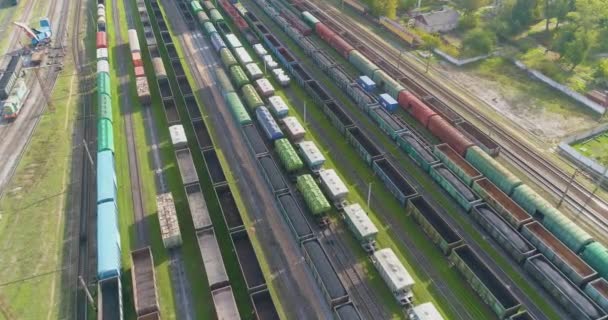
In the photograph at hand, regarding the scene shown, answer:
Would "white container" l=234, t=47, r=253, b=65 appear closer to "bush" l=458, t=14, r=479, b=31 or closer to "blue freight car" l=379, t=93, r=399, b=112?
"blue freight car" l=379, t=93, r=399, b=112

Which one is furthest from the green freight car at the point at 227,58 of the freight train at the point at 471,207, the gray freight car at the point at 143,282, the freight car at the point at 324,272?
the freight car at the point at 324,272

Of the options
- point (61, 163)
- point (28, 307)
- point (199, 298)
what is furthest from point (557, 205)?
point (61, 163)

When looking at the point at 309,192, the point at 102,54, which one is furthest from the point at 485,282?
the point at 102,54

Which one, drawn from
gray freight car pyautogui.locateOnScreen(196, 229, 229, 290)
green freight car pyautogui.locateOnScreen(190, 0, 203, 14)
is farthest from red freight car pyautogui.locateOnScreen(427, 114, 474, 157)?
green freight car pyautogui.locateOnScreen(190, 0, 203, 14)

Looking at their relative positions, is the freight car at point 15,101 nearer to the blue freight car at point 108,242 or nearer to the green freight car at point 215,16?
the blue freight car at point 108,242

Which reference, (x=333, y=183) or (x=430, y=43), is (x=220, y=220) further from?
(x=430, y=43)
